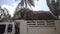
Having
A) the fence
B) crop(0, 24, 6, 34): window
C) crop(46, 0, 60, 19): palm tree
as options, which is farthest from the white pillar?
crop(46, 0, 60, 19): palm tree

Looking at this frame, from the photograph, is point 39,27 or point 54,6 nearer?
point 39,27

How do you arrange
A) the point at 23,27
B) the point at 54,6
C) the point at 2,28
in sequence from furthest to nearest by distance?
1. the point at 54,6
2. the point at 23,27
3. the point at 2,28

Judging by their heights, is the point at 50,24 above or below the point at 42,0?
below

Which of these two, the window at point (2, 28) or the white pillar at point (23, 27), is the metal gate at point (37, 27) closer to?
the white pillar at point (23, 27)

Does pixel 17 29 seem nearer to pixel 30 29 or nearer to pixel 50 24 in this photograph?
pixel 30 29

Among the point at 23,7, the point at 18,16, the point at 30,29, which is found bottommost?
the point at 30,29

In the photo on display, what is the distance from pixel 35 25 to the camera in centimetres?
564

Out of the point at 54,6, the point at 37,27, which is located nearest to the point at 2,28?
the point at 37,27

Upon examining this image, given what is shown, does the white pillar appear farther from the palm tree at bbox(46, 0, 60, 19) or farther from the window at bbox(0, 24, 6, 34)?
the palm tree at bbox(46, 0, 60, 19)

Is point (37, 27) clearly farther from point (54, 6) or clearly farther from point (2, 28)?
point (54, 6)

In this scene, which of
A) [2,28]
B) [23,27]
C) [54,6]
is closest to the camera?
[2,28]

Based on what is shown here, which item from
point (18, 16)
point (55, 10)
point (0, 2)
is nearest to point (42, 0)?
point (55, 10)

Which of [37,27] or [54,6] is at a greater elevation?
[54,6]

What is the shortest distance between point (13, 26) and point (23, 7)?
3.23 m
